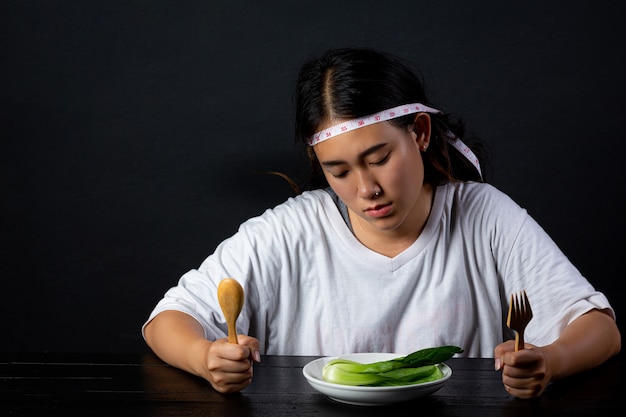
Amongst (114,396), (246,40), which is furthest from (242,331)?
(246,40)

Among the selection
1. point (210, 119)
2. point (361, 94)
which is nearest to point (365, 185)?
point (361, 94)

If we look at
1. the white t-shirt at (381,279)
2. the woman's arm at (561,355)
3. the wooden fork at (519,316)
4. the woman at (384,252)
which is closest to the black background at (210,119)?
the woman at (384,252)

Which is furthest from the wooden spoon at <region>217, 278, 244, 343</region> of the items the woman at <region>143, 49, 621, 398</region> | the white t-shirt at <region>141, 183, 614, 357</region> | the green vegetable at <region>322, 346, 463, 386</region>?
the white t-shirt at <region>141, 183, 614, 357</region>

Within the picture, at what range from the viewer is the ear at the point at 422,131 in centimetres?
178

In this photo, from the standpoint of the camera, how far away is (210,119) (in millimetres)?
2596

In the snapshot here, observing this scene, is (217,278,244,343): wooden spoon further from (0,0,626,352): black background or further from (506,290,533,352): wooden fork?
(0,0,626,352): black background

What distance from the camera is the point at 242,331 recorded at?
1765 millimetres

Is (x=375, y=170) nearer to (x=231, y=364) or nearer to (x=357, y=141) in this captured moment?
(x=357, y=141)

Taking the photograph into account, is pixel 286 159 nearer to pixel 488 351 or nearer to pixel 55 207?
pixel 55 207

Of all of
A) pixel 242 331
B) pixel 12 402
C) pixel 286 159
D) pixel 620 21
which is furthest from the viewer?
pixel 286 159

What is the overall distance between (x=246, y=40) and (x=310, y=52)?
198 millimetres

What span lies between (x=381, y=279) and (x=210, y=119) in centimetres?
101

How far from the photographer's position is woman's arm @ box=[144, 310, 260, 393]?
1.26 metres

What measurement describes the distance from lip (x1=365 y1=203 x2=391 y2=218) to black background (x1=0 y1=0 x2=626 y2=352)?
97cm
